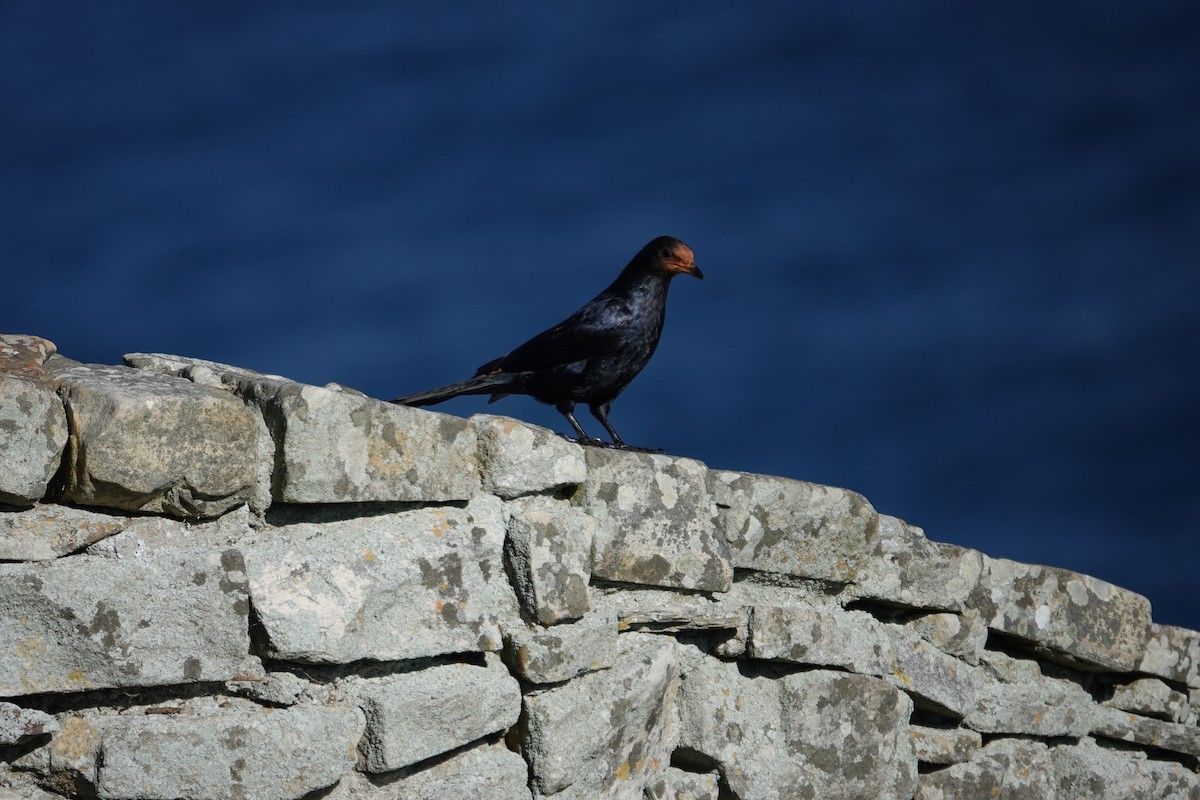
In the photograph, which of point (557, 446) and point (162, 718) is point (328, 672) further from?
point (557, 446)

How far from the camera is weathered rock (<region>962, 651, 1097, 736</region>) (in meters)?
3.77

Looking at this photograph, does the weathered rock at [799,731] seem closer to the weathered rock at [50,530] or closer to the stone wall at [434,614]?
the stone wall at [434,614]

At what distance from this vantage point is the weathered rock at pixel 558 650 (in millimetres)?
2588

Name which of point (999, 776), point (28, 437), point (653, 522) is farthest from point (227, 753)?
point (999, 776)

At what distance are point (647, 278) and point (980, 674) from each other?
1.69 meters

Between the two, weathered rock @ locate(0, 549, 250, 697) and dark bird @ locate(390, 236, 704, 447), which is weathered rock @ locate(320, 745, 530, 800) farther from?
dark bird @ locate(390, 236, 704, 447)

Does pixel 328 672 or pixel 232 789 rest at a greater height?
pixel 328 672

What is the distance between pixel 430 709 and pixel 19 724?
74cm

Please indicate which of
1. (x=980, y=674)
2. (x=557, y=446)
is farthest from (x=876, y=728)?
(x=557, y=446)

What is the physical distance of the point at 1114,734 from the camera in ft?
13.8

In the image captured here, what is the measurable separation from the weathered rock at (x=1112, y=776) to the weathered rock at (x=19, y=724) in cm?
312

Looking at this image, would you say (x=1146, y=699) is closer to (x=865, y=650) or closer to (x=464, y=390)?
(x=865, y=650)

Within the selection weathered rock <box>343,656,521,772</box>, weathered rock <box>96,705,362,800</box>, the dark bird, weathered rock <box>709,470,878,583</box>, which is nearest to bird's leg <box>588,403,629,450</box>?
the dark bird

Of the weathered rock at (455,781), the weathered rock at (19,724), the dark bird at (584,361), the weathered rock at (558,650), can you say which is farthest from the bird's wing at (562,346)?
the weathered rock at (19,724)
